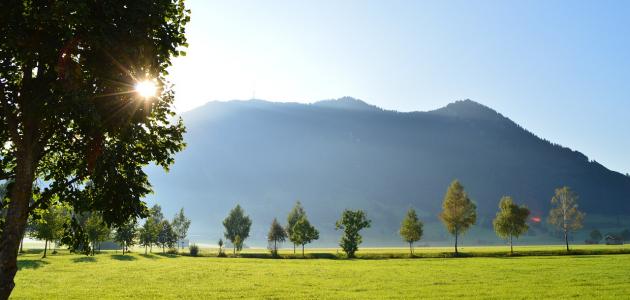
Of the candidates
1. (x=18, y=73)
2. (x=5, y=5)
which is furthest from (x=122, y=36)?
(x=18, y=73)

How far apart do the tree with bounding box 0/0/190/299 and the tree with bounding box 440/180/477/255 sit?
94266 millimetres

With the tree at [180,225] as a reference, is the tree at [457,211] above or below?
above

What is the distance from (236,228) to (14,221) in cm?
13022

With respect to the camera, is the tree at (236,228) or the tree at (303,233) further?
the tree at (236,228)

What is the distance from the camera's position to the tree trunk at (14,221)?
47.2ft

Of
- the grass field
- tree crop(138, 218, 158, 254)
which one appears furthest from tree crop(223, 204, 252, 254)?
the grass field

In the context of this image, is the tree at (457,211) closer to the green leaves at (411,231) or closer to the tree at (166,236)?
the green leaves at (411,231)

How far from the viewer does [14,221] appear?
14844 mm

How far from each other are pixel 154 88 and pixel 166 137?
98.8 inches

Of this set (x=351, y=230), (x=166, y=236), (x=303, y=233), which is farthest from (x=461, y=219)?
(x=166, y=236)

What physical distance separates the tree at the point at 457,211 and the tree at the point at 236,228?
6829 cm

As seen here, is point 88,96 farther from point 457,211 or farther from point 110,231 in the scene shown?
point 110,231

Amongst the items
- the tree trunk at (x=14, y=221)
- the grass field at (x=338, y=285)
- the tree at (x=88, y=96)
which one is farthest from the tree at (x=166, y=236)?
the tree trunk at (x=14, y=221)

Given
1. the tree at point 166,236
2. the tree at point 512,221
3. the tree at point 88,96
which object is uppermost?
the tree at point 88,96
